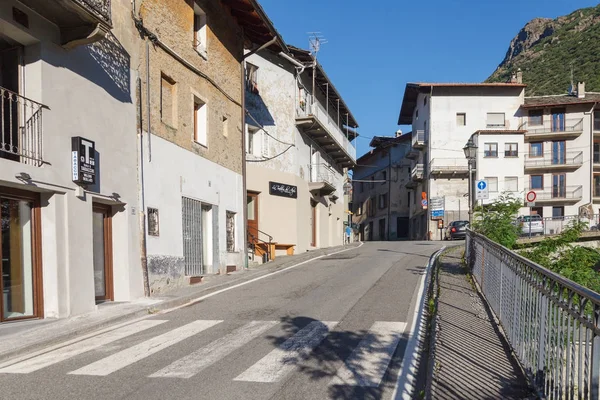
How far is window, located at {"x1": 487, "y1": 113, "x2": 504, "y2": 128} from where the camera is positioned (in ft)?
161

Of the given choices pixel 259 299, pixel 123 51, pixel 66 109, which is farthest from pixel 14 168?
pixel 259 299

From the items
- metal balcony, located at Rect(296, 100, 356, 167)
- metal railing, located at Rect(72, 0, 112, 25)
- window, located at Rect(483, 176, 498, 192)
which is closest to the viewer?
metal railing, located at Rect(72, 0, 112, 25)

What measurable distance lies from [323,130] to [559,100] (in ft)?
111

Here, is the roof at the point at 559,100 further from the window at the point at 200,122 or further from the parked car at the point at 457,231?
the window at the point at 200,122

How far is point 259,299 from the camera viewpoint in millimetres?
10367

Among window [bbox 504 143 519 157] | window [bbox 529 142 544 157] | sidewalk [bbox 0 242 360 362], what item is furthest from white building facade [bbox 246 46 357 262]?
window [bbox 529 142 544 157]

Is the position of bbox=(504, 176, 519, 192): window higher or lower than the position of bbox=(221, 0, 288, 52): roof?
lower


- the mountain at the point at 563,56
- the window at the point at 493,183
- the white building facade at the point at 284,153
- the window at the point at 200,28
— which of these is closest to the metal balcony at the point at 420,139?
the window at the point at 493,183

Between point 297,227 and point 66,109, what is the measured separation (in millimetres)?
15527

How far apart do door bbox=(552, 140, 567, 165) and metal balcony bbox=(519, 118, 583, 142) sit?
0.71m

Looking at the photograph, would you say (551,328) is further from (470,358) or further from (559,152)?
(559,152)

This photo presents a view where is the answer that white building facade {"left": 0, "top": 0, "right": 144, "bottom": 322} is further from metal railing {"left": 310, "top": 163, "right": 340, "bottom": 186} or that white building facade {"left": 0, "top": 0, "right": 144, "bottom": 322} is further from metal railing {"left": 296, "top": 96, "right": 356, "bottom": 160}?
metal railing {"left": 310, "top": 163, "right": 340, "bottom": 186}

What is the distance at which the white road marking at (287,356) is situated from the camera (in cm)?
533

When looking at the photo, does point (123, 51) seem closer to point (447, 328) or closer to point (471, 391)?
point (447, 328)
